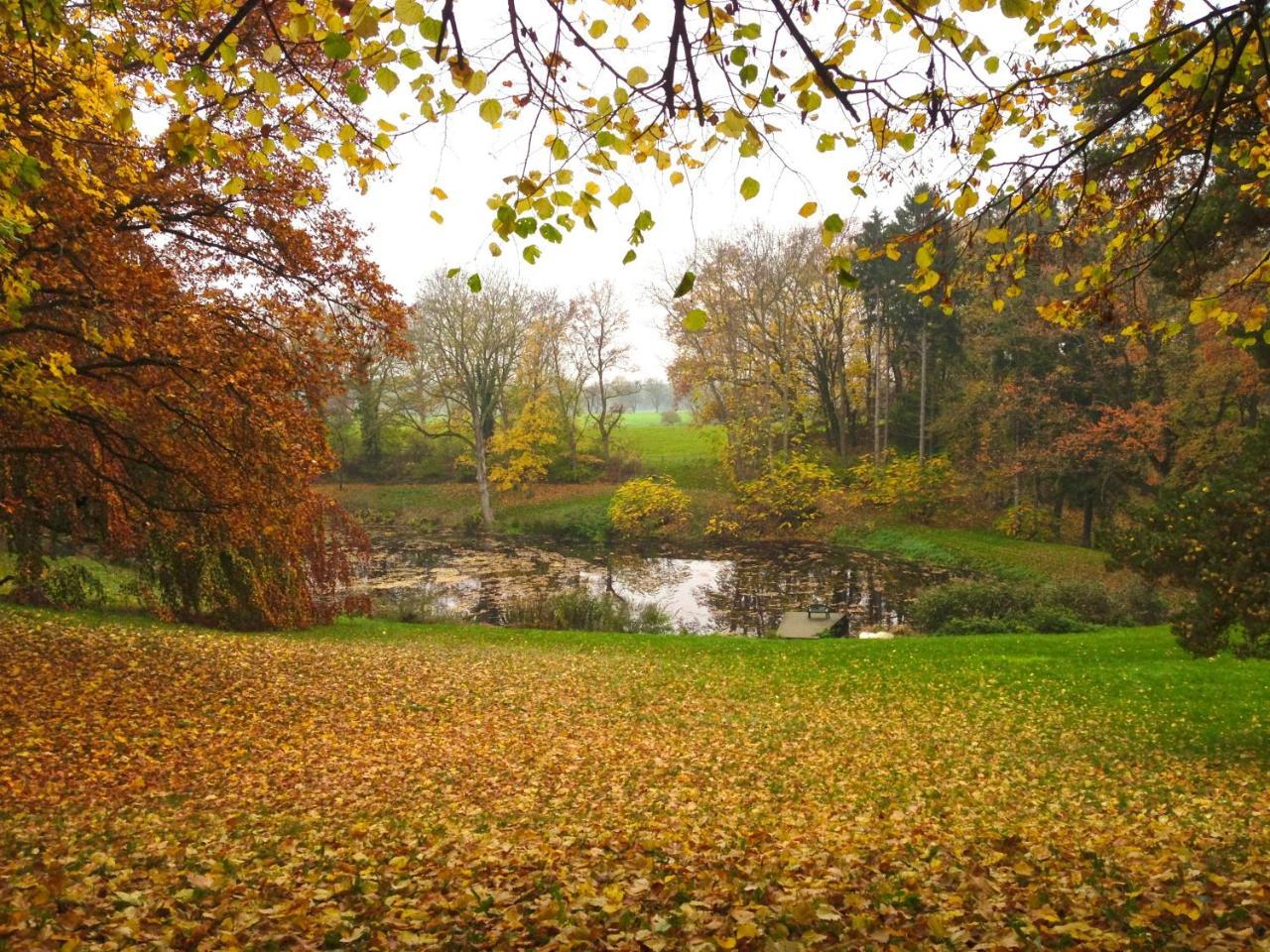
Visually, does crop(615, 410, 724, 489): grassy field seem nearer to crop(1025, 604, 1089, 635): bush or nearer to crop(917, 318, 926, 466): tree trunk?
crop(917, 318, 926, 466): tree trunk

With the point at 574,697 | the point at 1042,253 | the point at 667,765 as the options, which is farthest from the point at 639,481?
the point at 1042,253

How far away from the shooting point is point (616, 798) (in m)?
6.46

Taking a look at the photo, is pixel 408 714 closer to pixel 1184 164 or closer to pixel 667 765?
pixel 667 765

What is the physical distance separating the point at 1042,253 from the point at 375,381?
1631 inches

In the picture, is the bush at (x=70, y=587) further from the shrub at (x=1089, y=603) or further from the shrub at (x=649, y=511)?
the shrub at (x=649, y=511)

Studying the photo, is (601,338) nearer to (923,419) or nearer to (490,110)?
(923,419)

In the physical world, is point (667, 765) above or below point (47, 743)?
below

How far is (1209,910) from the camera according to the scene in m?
3.49

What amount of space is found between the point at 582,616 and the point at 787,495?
15.9m

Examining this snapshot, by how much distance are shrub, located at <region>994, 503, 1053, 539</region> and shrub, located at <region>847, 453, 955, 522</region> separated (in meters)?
3.05

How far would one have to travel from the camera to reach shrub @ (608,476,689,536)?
34.2 meters

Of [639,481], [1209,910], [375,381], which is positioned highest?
[375,381]

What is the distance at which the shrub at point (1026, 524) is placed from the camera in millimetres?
29422

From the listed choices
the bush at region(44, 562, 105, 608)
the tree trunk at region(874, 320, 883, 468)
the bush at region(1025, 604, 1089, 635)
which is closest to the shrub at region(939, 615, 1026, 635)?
the bush at region(1025, 604, 1089, 635)
